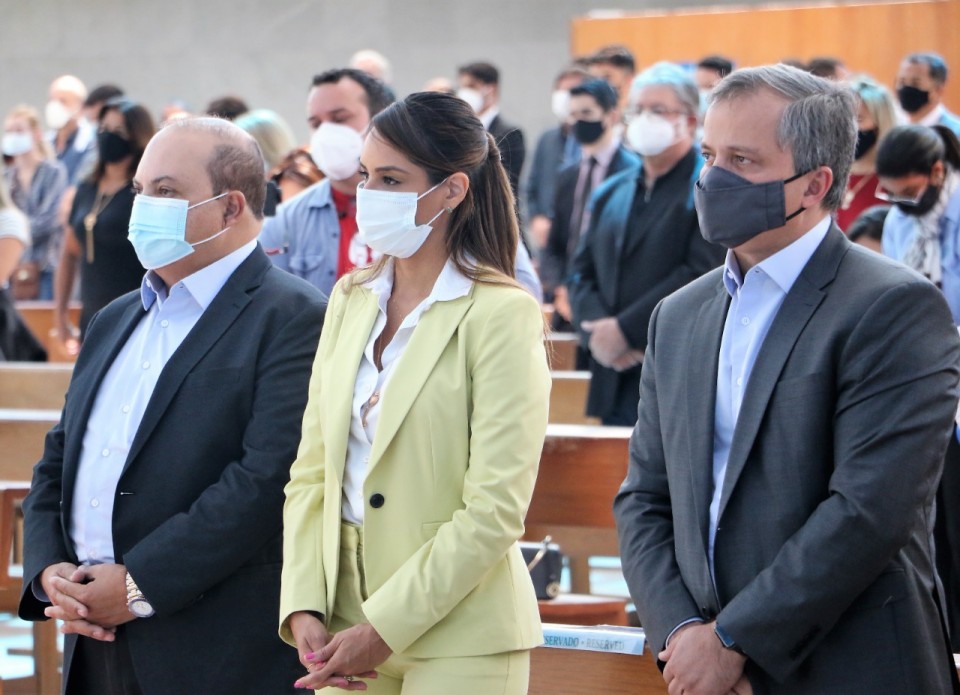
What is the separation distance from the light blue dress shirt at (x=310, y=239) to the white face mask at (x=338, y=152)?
0.06 m

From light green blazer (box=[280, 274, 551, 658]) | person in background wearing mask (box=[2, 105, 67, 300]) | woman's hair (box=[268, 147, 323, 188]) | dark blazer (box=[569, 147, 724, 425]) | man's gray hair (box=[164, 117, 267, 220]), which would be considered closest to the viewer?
light green blazer (box=[280, 274, 551, 658])

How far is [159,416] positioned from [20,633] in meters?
2.93

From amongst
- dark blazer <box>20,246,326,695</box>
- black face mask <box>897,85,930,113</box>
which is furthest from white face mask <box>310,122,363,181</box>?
black face mask <box>897,85,930,113</box>

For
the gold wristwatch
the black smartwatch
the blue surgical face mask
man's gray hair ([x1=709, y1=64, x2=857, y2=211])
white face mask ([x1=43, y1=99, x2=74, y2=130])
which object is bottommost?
white face mask ([x1=43, y1=99, x2=74, y2=130])

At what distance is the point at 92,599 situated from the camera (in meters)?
2.41

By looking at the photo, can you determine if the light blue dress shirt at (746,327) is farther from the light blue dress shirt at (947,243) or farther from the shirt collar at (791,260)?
the light blue dress shirt at (947,243)

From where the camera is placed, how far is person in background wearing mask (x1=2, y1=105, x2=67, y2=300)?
27.5 ft

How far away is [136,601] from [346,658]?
1.84 ft

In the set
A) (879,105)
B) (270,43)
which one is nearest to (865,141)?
(879,105)

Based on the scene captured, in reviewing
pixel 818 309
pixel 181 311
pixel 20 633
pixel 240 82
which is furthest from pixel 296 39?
pixel 818 309

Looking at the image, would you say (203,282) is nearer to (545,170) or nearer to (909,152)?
(909,152)

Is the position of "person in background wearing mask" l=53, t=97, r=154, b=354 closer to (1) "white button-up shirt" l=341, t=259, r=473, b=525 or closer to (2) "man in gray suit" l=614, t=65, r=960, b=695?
(1) "white button-up shirt" l=341, t=259, r=473, b=525

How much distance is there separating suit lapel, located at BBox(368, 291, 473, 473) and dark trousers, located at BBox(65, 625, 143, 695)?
733 mm

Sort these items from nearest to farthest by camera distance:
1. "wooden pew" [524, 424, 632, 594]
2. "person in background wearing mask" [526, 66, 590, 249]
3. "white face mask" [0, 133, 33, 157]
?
"wooden pew" [524, 424, 632, 594] → "person in background wearing mask" [526, 66, 590, 249] → "white face mask" [0, 133, 33, 157]
